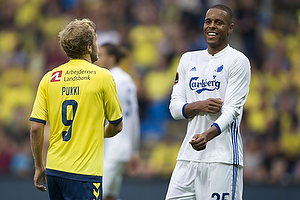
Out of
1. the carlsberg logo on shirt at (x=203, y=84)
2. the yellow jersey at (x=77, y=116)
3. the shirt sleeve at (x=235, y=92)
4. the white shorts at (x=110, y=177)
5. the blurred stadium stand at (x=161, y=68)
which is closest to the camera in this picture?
the yellow jersey at (x=77, y=116)

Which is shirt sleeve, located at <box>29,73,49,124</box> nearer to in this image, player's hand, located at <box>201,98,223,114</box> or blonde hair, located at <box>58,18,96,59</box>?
blonde hair, located at <box>58,18,96,59</box>

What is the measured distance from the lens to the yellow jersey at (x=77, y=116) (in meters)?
4.36

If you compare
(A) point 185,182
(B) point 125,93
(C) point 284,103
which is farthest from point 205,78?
(C) point 284,103

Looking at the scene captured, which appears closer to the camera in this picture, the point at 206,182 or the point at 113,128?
the point at 113,128

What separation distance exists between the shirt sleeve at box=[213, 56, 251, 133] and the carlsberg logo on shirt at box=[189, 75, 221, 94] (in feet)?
0.40

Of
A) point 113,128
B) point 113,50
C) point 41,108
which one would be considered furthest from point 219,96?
point 113,50

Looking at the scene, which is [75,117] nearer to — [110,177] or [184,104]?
[184,104]

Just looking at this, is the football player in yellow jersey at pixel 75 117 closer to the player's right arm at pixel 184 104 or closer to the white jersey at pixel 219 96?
the player's right arm at pixel 184 104

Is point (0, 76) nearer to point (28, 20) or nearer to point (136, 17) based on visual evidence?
point (28, 20)

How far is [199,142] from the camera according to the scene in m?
4.48

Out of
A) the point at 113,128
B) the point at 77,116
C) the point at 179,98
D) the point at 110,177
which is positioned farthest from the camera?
the point at 110,177

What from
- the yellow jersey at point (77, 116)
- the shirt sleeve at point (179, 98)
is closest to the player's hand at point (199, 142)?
the shirt sleeve at point (179, 98)

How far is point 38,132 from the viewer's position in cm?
445

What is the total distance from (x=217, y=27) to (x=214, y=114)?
789mm
